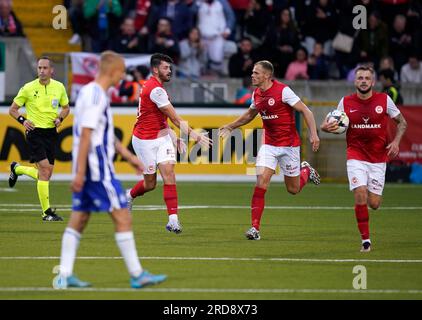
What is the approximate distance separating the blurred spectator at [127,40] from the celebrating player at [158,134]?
486 inches

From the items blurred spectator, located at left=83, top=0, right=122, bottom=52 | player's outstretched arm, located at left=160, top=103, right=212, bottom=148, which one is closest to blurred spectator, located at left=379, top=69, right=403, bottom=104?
blurred spectator, located at left=83, top=0, right=122, bottom=52

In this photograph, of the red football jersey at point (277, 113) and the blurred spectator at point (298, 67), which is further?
the blurred spectator at point (298, 67)

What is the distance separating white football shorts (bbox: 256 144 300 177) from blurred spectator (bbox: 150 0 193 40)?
556 inches

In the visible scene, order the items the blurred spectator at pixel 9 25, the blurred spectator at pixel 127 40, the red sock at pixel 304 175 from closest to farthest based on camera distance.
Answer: the red sock at pixel 304 175, the blurred spectator at pixel 9 25, the blurred spectator at pixel 127 40

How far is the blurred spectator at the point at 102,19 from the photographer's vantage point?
95.6 ft

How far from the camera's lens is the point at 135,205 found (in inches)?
814

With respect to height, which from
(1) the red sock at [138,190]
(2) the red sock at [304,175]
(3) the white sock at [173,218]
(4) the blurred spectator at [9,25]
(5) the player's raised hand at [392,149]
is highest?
A: (4) the blurred spectator at [9,25]

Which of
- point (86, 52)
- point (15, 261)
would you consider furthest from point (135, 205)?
point (86, 52)

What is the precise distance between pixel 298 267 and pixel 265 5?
1878cm

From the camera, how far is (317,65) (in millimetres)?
29891

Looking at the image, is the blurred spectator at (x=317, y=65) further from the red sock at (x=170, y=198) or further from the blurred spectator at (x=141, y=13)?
the red sock at (x=170, y=198)

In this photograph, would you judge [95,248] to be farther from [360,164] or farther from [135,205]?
[135,205]

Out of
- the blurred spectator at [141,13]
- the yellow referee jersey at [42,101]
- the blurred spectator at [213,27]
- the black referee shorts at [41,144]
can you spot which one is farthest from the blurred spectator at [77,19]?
the black referee shorts at [41,144]

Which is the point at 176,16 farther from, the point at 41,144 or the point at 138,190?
the point at 138,190
